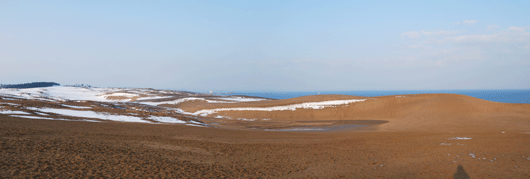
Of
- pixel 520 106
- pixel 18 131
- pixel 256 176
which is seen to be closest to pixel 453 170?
pixel 256 176

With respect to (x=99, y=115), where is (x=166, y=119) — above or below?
below

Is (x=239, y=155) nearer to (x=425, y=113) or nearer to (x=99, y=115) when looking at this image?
(x=99, y=115)

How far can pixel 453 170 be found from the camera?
38.2ft

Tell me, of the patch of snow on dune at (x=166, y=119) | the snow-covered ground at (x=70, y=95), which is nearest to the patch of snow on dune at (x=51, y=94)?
the snow-covered ground at (x=70, y=95)

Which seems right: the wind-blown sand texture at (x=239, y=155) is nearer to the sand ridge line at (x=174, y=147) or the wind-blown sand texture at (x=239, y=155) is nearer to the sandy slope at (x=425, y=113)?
the sand ridge line at (x=174, y=147)

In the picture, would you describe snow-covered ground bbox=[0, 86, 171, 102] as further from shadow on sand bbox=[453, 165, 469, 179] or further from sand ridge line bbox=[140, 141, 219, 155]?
shadow on sand bbox=[453, 165, 469, 179]

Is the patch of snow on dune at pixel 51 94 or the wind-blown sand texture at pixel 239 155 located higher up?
the patch of snow on dune at pixel 51 94

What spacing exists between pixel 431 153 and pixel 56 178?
1521 cm

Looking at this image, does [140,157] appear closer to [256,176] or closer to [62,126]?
[256,176]

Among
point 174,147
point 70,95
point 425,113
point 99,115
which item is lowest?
point 174,147

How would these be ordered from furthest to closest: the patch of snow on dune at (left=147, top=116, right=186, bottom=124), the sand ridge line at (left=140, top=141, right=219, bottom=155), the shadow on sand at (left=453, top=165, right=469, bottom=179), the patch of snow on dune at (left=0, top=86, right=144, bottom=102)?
the patch of snow on dune at (left=0, top=86, right=144, bottom=102)
the patch of snow on dune at (left=147, top=116, right=186, bottom=124)
the sand ridge line at (left=140, top=141, right=219, bottom=155)
the shadow on sand at (left=453, top=165, right=469, bottom=179)

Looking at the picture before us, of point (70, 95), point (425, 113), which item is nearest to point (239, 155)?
point (425, 113)

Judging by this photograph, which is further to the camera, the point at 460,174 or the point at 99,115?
the point at 99,115

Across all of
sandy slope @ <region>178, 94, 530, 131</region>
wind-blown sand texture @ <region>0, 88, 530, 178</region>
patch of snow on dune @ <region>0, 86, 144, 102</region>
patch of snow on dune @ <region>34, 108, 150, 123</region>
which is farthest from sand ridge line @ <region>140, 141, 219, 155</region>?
patch of snow on dune @ <region>0, 86, 144, 102</region>
